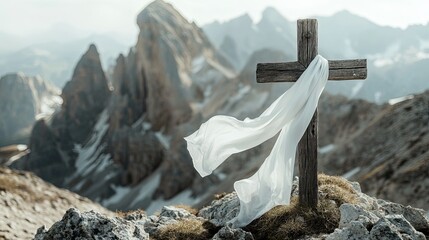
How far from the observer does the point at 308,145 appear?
32.1ft

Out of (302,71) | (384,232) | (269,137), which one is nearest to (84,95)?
(269,137)

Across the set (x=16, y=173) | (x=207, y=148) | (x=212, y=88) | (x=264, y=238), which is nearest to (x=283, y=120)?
(x=207, y=148)

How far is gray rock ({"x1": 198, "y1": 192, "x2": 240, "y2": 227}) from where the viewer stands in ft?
34.7

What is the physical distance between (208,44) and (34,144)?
205ft

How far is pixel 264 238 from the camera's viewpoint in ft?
30.3

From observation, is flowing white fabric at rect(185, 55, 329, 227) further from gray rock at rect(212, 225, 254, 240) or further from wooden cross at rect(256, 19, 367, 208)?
gray rock at rect(212, 225, 254, 240)

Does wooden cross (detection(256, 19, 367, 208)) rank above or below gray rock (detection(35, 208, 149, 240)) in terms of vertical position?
above

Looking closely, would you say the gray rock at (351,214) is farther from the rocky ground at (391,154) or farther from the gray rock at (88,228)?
the rocky ground at (391,154)

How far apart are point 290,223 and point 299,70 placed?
11.1 ft

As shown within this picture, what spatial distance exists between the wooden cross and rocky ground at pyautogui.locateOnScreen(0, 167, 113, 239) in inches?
344

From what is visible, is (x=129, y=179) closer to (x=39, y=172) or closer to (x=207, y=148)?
(x=39, y=172)

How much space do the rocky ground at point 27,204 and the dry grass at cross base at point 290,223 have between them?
6.22m

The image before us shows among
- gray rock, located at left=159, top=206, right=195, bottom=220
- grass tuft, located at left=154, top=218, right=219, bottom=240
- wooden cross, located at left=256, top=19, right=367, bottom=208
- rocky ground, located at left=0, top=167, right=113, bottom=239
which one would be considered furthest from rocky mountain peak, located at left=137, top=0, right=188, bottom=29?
grass tuft, located at left=154, top=218, right=219, bottom=240

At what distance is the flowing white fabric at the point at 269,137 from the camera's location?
976 cm
